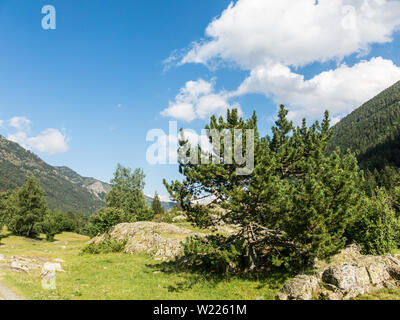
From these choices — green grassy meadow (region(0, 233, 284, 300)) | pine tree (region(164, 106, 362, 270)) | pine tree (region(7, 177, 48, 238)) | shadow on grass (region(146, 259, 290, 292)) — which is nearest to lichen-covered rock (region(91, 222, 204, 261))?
shadow on grass (region(146, 259, 290, 292))

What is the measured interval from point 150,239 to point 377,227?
26947 mm

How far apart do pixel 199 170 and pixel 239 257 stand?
8038 mm

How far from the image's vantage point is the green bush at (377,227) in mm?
17438

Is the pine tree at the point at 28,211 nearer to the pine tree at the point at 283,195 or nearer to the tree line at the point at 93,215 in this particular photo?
the tree line at the point at 93,215

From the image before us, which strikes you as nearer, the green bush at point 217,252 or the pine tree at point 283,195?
the pine tree at point 283,195

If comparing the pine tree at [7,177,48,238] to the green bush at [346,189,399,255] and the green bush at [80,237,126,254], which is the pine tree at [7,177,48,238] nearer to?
the green bush at [80,237,126,254]

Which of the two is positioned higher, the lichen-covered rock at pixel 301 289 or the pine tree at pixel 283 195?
the pine tree at pixel 283 195

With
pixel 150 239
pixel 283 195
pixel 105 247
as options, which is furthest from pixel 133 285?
pixel 105 247

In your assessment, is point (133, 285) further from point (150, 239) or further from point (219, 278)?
point (150, 239)

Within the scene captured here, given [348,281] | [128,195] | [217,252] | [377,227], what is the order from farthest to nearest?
1. [128,195]
2. [377,227]
3. [217,252]
4. [348,281]

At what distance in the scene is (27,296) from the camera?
1270 centimetres

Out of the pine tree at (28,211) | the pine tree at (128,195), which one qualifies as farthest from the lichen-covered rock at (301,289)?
the pine tree at (28,211)

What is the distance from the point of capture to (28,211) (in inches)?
2147
